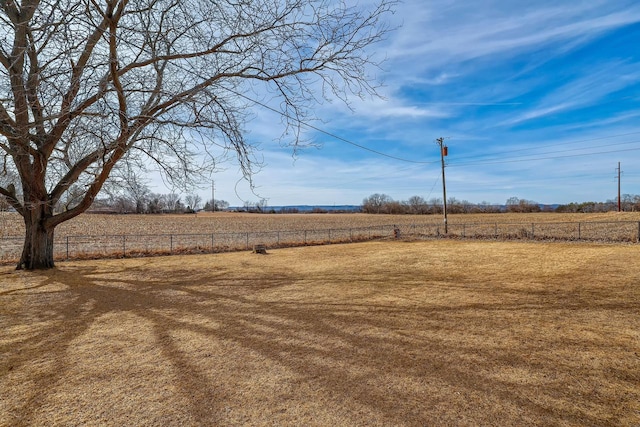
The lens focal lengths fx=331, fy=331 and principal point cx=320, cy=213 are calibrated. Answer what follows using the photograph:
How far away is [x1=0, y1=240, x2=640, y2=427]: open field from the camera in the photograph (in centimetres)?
310

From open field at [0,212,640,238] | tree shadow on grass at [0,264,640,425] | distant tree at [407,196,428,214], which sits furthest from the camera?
distant tree at [407,196,428,214]

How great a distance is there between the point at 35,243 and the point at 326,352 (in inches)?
483

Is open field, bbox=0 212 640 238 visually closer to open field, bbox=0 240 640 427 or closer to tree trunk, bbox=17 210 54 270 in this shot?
tree trunk, bbox=17 210 54 270

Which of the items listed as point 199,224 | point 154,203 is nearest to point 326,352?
point 154,203

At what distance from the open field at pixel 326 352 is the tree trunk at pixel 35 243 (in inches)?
91.9

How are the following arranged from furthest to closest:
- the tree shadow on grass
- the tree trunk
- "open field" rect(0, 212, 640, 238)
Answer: "open field" rect(0, 212, 640, 238) → the tree trunk → the tree shadow on grass

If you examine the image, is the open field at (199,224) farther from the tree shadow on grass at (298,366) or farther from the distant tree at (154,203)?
the tree shadow on grass at (298,366)

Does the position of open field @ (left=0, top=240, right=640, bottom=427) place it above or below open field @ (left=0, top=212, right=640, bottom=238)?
below

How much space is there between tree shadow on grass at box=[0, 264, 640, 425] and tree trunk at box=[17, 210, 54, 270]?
556 centimetres

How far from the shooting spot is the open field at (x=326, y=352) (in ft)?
10.2

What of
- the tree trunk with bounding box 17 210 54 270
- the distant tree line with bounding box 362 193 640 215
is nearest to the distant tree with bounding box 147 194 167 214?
the tree trunk with bounding box 17 210 54 270

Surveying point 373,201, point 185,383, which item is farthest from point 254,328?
point 373,201

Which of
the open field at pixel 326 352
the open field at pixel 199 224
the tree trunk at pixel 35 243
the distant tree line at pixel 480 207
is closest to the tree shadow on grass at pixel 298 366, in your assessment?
the open field at pixel 326 352

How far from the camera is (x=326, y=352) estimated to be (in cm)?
447
